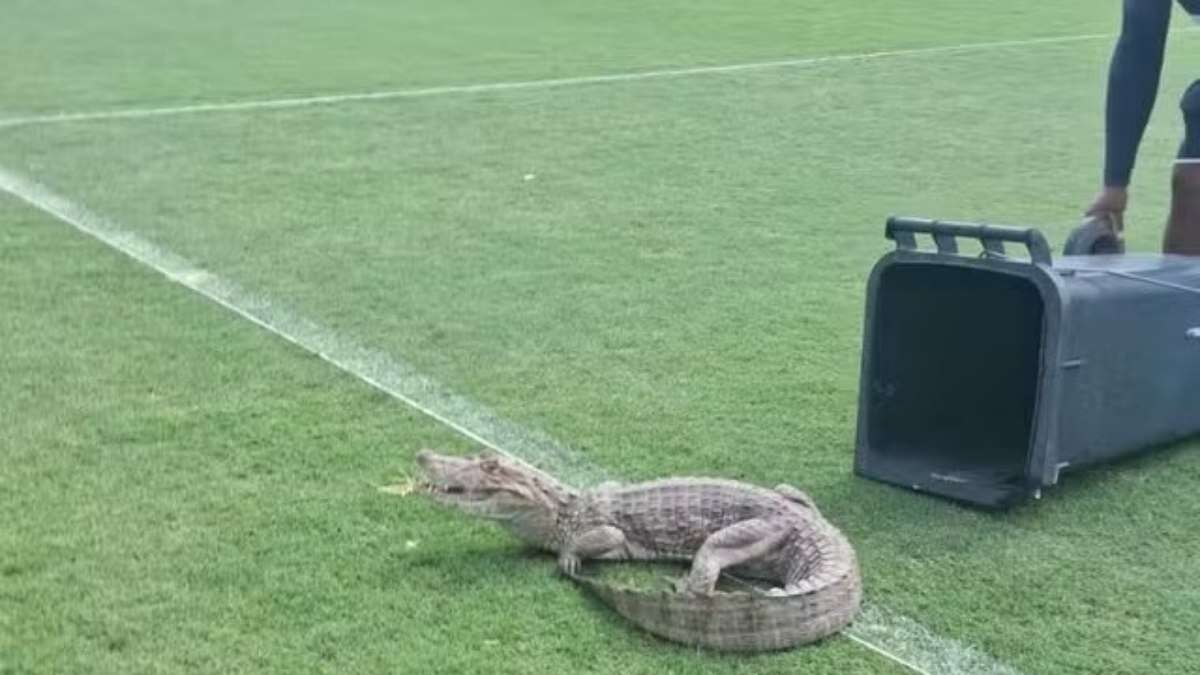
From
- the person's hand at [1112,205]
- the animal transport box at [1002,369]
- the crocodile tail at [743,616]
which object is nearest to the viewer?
the crocodile tail at [743,616]

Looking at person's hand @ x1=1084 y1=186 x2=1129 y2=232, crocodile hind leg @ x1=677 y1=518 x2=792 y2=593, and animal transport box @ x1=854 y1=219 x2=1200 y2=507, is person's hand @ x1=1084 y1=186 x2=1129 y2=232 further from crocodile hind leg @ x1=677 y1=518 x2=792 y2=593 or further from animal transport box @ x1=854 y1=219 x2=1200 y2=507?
crocodile hind leg @ x1=677 y1=518 x2=792 y2=593

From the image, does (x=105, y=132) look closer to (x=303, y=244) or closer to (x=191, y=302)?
(x=303, y=244)

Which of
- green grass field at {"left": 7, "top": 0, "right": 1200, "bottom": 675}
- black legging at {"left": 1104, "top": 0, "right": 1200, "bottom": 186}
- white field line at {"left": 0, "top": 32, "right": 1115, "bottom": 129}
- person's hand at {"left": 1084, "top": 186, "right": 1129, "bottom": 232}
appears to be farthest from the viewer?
white field line at {"left": 0, "top": 32, "right": 1115, "bottom": 129}

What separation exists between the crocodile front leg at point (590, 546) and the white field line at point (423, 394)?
423 mm

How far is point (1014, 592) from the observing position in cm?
294

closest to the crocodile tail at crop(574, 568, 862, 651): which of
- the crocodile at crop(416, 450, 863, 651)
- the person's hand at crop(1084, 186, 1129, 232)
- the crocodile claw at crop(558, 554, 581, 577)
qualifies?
the crocodile at crop(416, 450, 863, 651)

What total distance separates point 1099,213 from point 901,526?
5.66 ft

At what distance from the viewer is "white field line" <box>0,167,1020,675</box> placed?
2723 millimetres

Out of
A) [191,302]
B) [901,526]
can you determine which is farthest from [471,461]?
[191,302]

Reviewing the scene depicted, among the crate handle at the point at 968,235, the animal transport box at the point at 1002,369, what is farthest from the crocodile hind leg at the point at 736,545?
the crate handle at the point at 968,235

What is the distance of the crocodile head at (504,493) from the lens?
9.98 feet

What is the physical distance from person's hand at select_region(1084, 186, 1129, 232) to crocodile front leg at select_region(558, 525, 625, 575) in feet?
7.02

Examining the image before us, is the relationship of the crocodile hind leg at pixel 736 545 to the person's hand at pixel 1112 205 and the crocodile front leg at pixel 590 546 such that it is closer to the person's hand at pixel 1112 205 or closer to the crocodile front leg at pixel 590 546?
the crocodile front leg at pixel 590 546

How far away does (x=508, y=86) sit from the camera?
27.6ft
